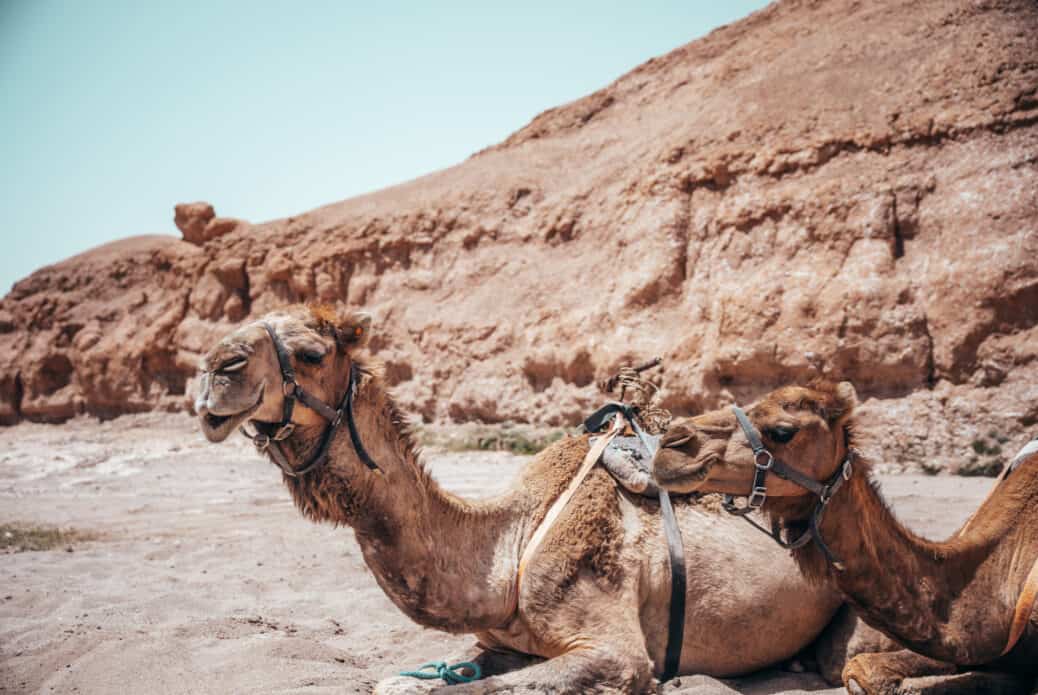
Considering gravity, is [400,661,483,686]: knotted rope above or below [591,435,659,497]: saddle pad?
below

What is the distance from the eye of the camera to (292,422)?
9.84ft

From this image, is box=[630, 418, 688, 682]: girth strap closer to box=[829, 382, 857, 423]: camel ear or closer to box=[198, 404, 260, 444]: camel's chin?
box=[829, 382, 857, 423]: camel ear

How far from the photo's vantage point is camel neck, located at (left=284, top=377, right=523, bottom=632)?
3.13 metres

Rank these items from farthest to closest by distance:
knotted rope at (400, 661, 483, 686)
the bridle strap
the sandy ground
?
the sandy ground → knotted rope at (400, 661, 483, 686) → the bridle strap

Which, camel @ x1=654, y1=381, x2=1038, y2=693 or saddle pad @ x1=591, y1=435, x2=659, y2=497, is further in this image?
saddle pad @ x1=591, y1=435, x2=659, y2=497

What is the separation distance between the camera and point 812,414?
284 cm

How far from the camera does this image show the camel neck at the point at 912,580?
9.25ft

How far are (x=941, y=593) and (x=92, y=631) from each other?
4.53m

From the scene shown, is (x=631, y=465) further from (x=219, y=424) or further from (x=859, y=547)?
(x=219, y=424)

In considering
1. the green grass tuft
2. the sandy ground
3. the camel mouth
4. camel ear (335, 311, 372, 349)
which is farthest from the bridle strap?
the green grass tuft

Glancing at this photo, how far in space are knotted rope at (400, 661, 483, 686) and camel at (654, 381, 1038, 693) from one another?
1401 mm

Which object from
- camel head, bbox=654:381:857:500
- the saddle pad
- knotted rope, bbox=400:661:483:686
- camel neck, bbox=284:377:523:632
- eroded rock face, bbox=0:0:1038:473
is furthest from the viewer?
eroded rock face, bbox=0:0:1038:473

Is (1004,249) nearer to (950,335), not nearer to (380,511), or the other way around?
(950,335)

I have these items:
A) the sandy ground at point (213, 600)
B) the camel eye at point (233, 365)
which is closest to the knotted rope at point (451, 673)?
the sandy ground at point (213, 600)
